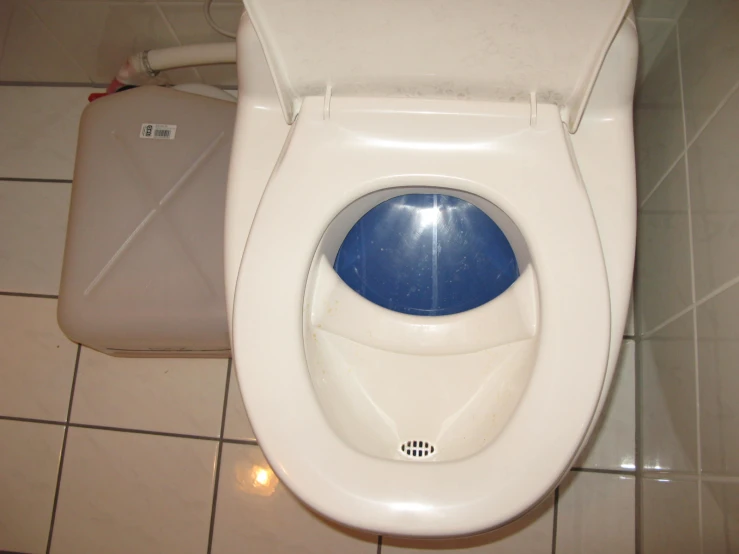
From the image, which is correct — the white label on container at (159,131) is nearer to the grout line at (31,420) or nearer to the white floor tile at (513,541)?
the grout line at (31,420)

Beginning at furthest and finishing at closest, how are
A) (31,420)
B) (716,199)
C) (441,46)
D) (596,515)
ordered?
(31,420) → (596,515) → (716,199) → (441,46)

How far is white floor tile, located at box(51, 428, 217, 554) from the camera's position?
953 mm

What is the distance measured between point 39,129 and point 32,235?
0.22 m

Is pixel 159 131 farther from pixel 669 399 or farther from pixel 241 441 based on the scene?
pixel 669 399

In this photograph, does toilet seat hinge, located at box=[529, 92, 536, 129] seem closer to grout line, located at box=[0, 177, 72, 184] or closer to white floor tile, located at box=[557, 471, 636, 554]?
white floor tile, located at box=[557, 471, 636, 554]

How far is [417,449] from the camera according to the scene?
625 millimetres

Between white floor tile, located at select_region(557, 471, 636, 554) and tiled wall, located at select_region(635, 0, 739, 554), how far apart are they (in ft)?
Result: 0.11

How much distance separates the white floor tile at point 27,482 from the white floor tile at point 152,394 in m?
0.08

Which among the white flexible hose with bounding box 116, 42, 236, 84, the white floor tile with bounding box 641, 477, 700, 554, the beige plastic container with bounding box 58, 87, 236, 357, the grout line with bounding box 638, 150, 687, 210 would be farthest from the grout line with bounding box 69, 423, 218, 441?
the grout line with bounding box 638, 150, 687, 210

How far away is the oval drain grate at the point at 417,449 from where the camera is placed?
0.62 metres

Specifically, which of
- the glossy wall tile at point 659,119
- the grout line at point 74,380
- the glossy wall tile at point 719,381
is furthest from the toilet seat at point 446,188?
the grout line at point 74,380

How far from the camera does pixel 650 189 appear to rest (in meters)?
0.88

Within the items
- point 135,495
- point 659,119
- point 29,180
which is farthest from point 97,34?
point 659,119

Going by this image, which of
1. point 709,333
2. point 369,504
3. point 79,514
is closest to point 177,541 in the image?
point 79,514
